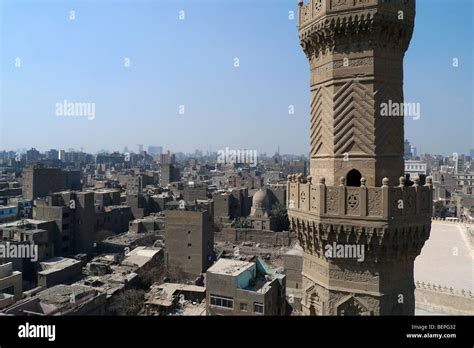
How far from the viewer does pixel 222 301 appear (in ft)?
64.5

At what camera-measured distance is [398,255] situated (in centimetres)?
596

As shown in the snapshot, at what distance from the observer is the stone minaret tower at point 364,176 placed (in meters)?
5.78

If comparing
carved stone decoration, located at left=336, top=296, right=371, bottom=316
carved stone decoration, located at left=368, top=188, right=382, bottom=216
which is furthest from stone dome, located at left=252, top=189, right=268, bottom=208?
carved stone decoration, located at left=368, top=188, right=382, bottom=216

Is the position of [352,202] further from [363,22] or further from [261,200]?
[261,200]

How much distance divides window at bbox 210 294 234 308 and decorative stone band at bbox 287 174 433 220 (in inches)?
576

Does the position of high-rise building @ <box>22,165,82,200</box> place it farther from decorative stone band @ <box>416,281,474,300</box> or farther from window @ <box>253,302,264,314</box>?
decorative stone band @ <box>416,281,474,300</box>

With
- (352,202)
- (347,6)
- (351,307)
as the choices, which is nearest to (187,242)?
(351,307)

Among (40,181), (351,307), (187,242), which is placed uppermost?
(40,181)

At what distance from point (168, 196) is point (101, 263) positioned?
29491mm

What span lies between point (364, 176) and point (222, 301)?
1564 cm

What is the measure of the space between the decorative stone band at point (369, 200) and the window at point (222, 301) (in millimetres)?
14632

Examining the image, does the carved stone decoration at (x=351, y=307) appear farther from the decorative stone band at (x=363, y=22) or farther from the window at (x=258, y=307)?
the window at (x=258, y=307)
